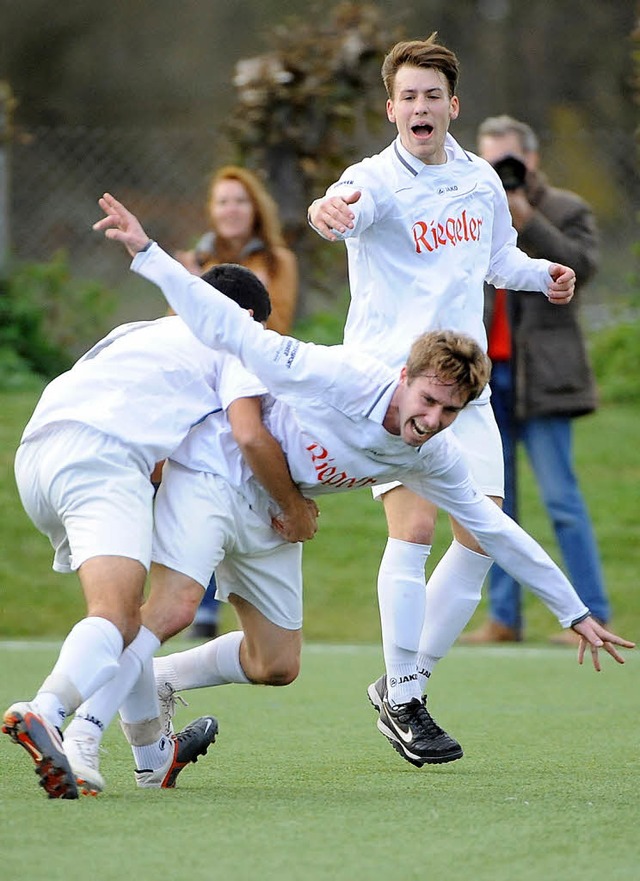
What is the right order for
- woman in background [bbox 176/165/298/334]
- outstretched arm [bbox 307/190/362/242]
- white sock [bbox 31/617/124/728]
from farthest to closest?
woman in background [bbox 176/165/298/334] → outstretched arm [bbox 307/190/362/242] → white sock [bbox 31/617/124/728]

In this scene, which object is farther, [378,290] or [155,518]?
[378,290]

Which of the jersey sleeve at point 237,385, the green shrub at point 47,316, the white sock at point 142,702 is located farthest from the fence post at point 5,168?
the white sock at point 142,702

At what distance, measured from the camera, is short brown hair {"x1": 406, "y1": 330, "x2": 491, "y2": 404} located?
4.03m

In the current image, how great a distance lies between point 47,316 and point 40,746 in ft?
29.7

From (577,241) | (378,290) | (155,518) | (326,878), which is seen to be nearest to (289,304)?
(577,241)

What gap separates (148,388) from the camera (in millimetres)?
4371

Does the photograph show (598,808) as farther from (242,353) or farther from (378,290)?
(378,290)

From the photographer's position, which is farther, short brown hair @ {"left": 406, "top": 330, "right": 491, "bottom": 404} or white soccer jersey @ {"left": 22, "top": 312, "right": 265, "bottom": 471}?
white soccer jersey @ {"left": 22, "top": 312, "right": 265, "bottom": 471}

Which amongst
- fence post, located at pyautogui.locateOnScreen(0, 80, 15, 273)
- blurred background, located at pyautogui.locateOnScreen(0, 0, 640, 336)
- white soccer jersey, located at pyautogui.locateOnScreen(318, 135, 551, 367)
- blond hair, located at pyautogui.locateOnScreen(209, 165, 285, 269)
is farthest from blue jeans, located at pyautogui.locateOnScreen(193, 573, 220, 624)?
fence post, located at pyautogui.locateOnScreen(0, 80, 15, 273)

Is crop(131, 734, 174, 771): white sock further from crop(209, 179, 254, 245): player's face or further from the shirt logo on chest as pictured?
crop(209, 179, 254, 245): player's face

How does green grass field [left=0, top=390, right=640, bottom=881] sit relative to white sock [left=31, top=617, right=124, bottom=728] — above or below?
below

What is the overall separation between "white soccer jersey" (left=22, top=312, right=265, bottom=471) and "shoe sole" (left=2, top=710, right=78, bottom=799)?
81cm

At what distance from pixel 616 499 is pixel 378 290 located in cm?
571

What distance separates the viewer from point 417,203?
4.86m
